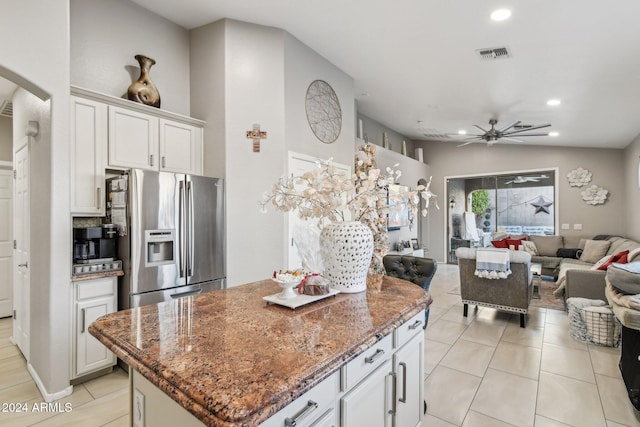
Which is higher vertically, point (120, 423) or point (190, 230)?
point (190, 230)

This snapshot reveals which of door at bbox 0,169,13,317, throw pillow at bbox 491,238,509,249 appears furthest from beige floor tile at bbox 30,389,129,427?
throw pillow at bbox 491,238,509,249

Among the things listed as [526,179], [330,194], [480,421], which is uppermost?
[526,179]

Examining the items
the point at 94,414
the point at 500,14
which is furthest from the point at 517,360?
the point at 94,414

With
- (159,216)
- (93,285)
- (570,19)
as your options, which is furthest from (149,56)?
(570,19)

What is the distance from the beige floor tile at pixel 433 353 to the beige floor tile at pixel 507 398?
16.6 inches

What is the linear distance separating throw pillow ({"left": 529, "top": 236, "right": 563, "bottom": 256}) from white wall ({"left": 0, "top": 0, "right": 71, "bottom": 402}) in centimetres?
790

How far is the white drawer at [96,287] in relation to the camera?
8.38ft

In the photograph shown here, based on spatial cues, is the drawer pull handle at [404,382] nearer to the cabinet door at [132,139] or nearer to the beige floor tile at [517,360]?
the beige floor tile at [517,360]

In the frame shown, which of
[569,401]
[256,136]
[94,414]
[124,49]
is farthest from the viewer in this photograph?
[256,136]

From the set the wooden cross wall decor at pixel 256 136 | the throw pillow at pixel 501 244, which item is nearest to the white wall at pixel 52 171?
the wooden cross wall decor at pixel 256 136

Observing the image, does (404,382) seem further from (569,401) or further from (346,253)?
(569,401)

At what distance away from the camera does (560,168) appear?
714 centimetres

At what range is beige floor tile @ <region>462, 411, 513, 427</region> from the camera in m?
2.12

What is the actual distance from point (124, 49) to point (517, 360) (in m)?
4.87
